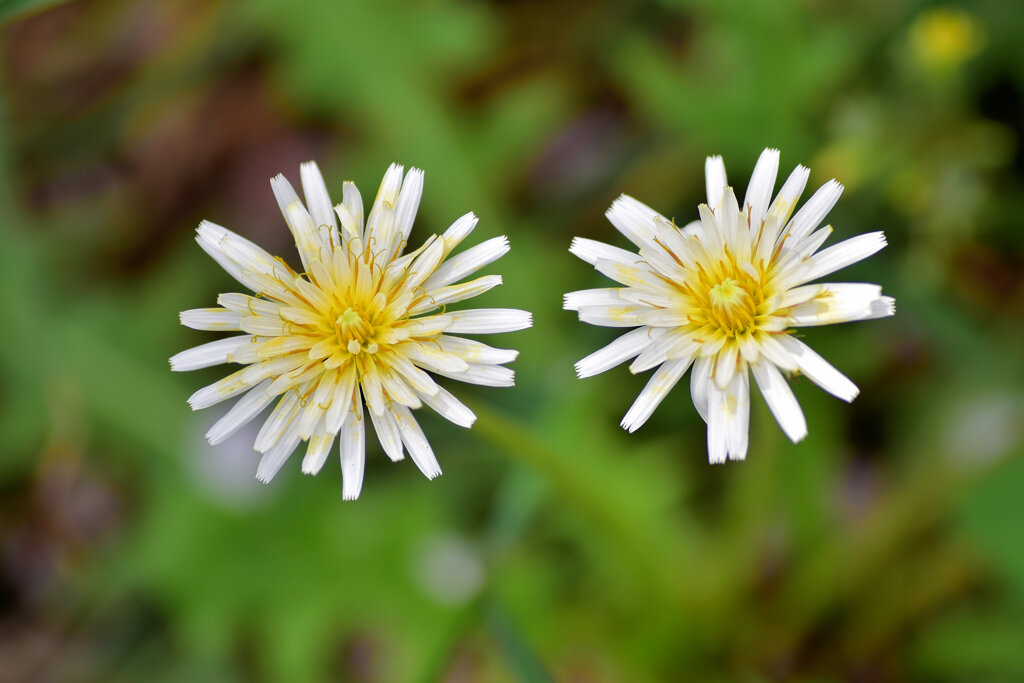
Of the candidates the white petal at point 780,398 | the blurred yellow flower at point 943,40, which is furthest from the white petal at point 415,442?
the blurred yellow flower at point 943,40

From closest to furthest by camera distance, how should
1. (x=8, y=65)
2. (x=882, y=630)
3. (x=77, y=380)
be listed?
(x=882, y=630) → (x=77, y=380) → (x=8, y=65)

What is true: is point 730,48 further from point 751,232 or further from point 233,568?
point 233,568

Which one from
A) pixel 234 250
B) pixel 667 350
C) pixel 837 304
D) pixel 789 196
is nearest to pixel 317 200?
pixel 234 250

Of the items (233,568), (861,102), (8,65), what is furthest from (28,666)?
(861,102)

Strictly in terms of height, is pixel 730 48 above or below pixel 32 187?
above

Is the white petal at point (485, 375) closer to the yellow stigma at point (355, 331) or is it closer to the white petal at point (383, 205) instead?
the yellow stigma at point (355, 331)

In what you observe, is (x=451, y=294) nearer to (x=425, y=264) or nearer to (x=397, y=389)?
(x=425, y=264)

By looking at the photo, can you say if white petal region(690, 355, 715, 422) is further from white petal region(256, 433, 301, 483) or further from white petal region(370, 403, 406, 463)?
white petal region(256, 433, 301, 483)
